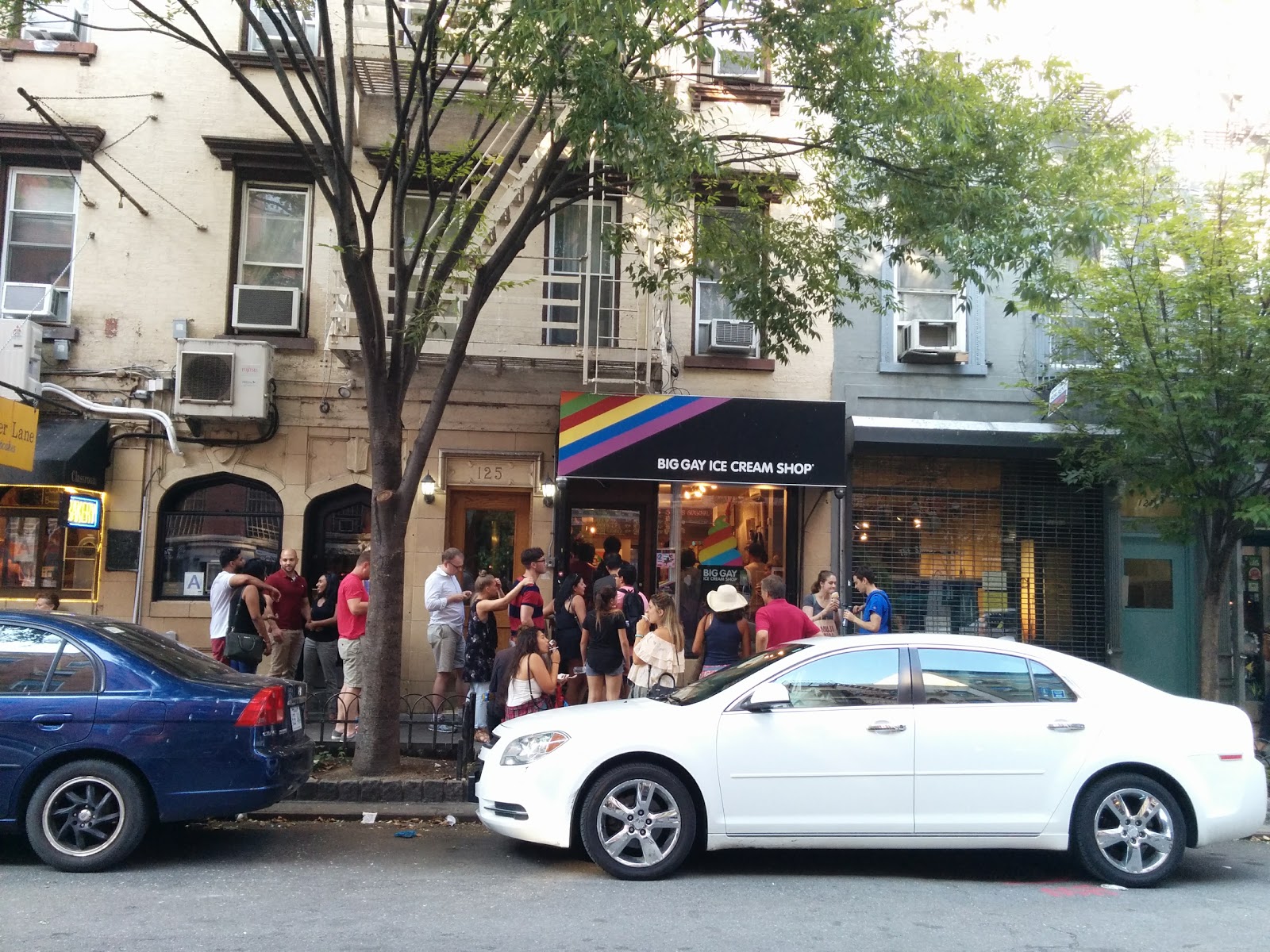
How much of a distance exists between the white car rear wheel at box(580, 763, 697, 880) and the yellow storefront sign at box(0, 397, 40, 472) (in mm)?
6987

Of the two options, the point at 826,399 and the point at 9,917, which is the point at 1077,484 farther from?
the point at 9,917

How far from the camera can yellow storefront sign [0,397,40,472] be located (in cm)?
998

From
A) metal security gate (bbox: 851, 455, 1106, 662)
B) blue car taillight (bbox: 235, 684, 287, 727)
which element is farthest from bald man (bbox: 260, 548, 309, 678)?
metal security gate (bbox: 851, 455, 1106, 662)

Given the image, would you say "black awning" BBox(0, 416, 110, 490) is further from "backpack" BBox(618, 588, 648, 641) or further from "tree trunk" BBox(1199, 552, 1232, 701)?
"tree trunk" BBox(1199, 552, 1232, 701)

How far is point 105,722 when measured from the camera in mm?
6617

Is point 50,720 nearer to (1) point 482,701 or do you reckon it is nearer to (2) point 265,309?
(1) point 482,701

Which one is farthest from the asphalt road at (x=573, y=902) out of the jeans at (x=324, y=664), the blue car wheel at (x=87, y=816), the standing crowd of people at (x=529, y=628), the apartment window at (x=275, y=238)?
the apartment window at (x=275, y=238)

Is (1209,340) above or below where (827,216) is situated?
below

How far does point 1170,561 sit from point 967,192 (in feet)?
23.1

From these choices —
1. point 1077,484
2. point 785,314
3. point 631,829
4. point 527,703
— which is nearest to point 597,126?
point 785,314

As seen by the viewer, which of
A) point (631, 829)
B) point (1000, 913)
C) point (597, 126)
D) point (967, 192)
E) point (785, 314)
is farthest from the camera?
point (785, 314)

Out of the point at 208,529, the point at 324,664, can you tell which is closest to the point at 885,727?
the point at 324,664

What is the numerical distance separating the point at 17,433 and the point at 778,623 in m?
7.51

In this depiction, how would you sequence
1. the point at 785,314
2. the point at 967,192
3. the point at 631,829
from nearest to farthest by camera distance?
the point at 631,829 < the point at 967,192 < the point at 785,314
